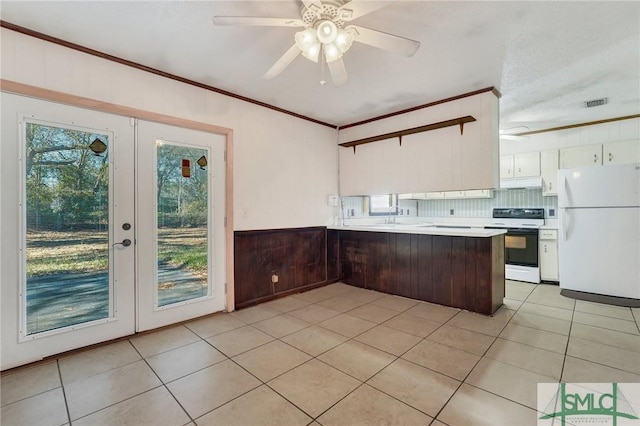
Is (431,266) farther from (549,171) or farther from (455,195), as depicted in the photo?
(549,171)

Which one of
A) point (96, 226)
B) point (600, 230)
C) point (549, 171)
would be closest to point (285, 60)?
point (96, 226)

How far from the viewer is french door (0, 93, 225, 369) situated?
7.21 feet

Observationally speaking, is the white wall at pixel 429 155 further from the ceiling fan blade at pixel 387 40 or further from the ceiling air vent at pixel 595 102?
the ceiling fan blade at pixel 387 40

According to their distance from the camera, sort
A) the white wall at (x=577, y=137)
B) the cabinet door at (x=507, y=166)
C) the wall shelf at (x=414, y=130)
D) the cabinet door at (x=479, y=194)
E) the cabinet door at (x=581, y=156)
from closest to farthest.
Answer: the wall shelf at (x=414, y=130) < the white wall at (x=577, y=137) < the cabinet door at (x=581, y=156) < the cabinet door at (x=507, y=166) < the cabinet door at (x=479, y=194)

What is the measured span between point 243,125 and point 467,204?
4563 mm

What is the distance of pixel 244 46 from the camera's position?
96.6 inches

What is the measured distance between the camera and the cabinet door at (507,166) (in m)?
5.04

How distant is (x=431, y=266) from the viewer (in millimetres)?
3660

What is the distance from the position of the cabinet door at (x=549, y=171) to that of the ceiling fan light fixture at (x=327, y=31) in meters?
4.65

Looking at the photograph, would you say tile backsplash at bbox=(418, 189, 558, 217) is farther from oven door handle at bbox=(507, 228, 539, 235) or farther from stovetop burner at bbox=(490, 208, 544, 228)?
oven door handle at bbox=(507, 228, 539, 235)

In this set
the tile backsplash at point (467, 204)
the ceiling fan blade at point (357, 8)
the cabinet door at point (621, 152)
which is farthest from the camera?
the tile backsplash at point (467, 204)

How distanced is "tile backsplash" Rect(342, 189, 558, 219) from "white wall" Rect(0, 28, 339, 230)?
0.48m

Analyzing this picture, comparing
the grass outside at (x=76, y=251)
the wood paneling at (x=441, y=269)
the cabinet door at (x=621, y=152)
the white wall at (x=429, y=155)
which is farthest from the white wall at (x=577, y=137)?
the grass outside at (x=76, y=251)
